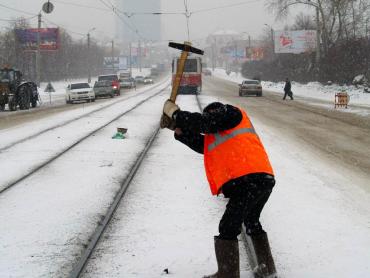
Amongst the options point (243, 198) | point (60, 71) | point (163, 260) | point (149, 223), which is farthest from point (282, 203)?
point (60, 71)

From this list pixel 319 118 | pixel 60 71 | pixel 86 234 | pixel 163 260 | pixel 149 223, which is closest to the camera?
pixel 163 260

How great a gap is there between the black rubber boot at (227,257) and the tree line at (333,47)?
129 ft

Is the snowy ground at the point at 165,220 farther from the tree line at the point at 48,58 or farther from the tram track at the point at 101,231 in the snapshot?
the tree line at the point at 48,58

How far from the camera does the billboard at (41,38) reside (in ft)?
171

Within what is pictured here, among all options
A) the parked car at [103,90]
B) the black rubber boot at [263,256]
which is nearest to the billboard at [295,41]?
Answer: the parked car at [103,90]

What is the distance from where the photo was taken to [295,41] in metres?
60.9

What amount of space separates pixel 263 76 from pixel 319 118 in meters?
61.1

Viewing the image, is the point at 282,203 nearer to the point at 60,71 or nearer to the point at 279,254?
the point at 279,254

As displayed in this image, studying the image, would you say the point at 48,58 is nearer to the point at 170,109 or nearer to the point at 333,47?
the point at 333,47

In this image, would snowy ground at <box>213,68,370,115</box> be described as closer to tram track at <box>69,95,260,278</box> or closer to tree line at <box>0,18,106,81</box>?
tree line at <box>0,18,106,81</box>

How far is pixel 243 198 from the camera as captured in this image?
12.5 feet

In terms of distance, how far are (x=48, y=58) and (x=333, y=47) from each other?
125 feet

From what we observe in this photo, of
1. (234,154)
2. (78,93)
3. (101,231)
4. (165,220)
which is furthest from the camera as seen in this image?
(78,93)

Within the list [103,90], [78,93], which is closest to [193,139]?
[78,93]
